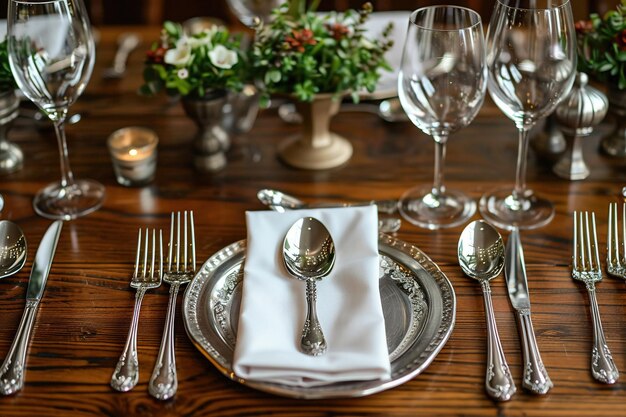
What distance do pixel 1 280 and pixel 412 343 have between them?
50 centimetres

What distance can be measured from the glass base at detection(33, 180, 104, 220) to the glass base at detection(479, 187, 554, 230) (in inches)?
21.6

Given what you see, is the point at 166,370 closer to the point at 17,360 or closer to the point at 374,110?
the point at 17,360

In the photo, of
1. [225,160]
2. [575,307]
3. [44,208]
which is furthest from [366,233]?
[44,208]

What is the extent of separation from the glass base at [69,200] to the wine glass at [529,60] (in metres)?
0.56

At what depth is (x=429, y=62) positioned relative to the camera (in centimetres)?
89

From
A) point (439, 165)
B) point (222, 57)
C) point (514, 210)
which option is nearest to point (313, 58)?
point (222, 57)

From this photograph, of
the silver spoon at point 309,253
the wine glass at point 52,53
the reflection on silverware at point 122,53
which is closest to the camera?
the silver spoon at point 309,253

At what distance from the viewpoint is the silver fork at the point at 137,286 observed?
2.40 feet

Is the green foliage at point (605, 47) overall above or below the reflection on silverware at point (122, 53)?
above

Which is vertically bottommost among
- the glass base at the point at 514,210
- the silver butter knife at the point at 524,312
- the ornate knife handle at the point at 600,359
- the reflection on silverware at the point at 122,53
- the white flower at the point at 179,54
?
the reflection on silverware at the point at 122,53

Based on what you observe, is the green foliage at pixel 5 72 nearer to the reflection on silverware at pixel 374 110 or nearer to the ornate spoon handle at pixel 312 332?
the reflection on silverware at pixel 374 110

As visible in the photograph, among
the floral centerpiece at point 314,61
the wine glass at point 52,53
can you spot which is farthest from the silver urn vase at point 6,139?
the floral centerpiece at point 314,61

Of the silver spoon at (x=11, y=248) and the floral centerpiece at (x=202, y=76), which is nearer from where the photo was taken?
the silver spoon at (x=11, y=248)

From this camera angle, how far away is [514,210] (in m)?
1.00
